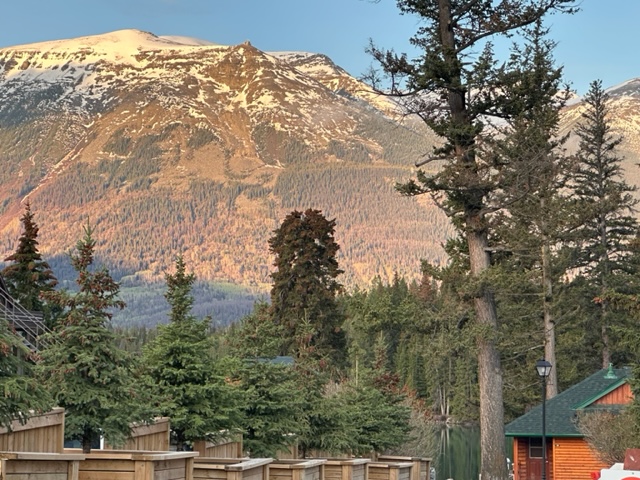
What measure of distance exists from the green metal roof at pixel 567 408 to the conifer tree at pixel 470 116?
36.0 feet

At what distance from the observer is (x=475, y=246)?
35438 mm

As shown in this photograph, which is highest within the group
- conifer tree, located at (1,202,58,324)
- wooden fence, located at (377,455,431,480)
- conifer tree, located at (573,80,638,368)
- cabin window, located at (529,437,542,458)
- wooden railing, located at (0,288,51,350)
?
conifer tree, located at (573,80,638,368)

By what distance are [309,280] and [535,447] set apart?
3130cm

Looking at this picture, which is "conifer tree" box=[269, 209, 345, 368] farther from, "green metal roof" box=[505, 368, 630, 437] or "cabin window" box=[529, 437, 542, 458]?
"cabin window" box=[529, 437, 542, 458]

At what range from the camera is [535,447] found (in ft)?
161

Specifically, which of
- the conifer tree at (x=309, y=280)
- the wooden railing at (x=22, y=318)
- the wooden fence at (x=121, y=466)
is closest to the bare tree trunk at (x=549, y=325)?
the conifer tree at (x=309, y=280)

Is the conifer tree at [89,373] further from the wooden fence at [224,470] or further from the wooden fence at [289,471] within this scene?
the wooden fence at [289,471]

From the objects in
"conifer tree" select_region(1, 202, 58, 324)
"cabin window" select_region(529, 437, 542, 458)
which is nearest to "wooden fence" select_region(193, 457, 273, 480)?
"cabin window" select_region(529, 437, 542, 458)

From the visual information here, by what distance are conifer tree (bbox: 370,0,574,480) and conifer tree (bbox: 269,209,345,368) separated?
130 feet

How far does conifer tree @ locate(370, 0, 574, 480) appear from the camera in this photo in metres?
34.8

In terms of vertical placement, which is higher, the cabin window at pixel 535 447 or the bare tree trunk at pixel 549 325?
the bare tree trunk at pixel 549 325

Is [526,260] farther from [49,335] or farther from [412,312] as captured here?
[49,335]

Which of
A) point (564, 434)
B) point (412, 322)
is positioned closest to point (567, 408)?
point (564, 434)

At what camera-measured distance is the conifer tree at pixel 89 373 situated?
748 inches
